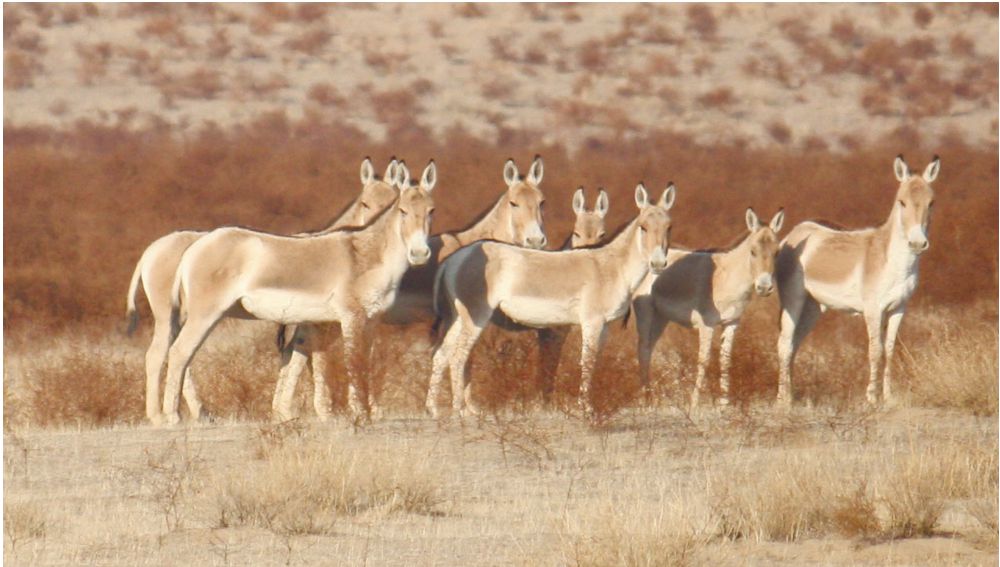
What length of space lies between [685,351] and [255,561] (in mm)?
9753

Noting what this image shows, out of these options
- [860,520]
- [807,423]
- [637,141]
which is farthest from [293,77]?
[860,520]

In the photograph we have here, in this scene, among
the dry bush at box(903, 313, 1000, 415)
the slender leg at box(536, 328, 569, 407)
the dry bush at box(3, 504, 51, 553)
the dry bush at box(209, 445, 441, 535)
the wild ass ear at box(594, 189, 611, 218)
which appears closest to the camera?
the dry bush at box(3, 504, 51, 553)

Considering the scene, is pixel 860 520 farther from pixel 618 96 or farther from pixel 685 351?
pixel 618 96

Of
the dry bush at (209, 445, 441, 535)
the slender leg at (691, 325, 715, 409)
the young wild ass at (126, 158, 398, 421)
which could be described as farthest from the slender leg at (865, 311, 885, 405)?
the dry bush at (209, 445, 441, 535)

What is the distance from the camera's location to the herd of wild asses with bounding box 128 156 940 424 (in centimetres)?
1519

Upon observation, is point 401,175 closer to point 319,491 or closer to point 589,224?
point 589,224

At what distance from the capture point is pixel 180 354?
15164mm

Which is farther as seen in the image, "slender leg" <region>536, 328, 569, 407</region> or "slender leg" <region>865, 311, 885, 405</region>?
"slender leg" <region>865, 311, 885, 405</region>

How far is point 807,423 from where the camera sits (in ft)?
47.7

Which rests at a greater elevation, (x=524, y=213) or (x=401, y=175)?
(x=401, y=175)

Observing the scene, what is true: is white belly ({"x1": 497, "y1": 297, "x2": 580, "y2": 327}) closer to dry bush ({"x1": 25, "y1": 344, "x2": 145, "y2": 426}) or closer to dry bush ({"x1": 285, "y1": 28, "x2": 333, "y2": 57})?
dry bush ({"x1": 25, "y1": 344, "x2": 145, "y2": 426})

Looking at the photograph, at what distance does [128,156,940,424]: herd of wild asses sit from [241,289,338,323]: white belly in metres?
0.01

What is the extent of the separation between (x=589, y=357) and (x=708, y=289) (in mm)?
2102

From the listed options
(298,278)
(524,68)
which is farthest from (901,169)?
(524,68)
